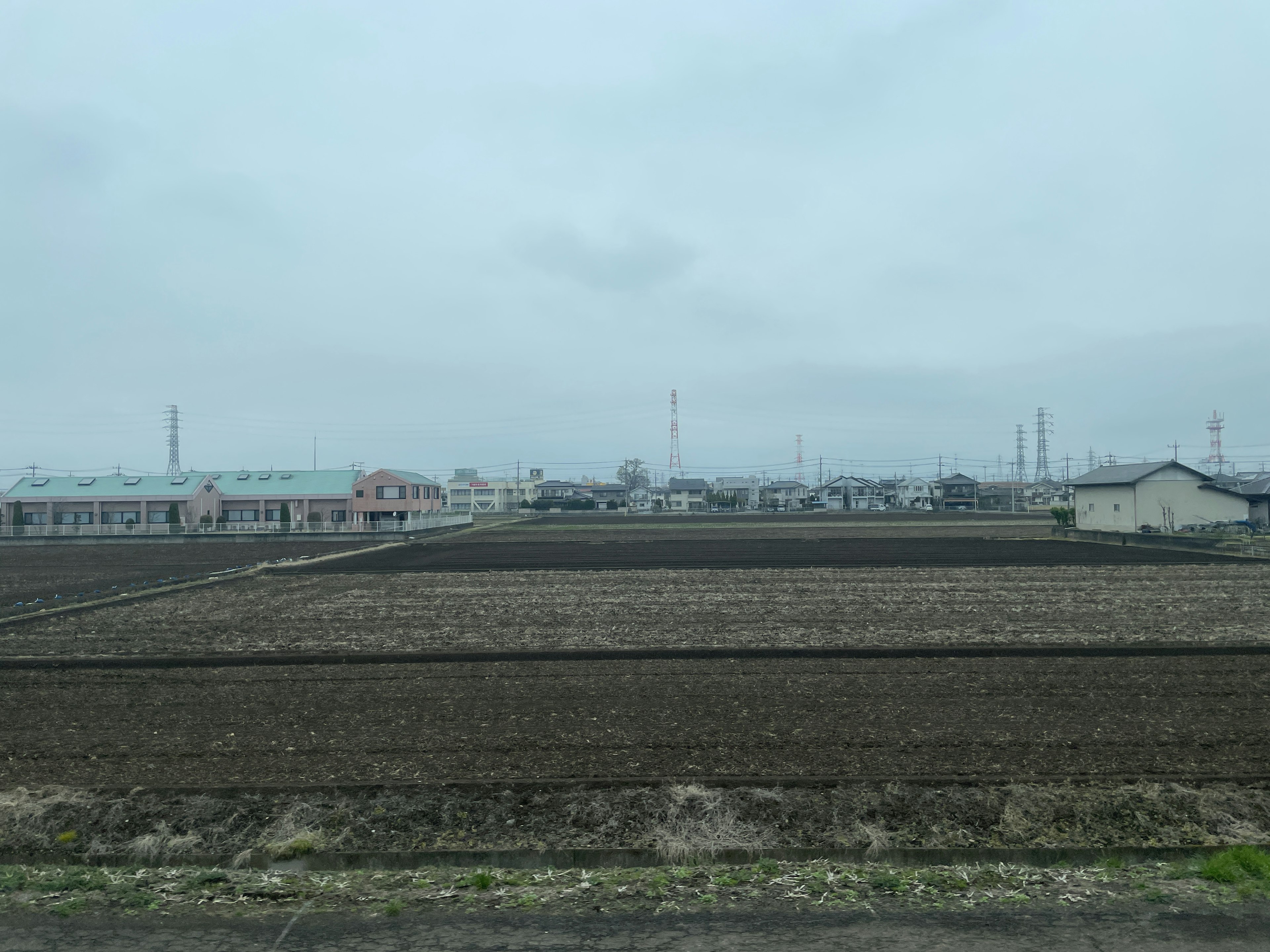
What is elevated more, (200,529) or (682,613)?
(200,529)

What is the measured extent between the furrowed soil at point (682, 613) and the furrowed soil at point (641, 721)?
6.06ft

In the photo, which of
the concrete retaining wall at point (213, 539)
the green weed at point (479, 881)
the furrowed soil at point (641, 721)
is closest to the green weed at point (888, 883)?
the furrowed soil at point (641, 721)

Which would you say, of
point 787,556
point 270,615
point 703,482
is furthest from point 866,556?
point 703,482

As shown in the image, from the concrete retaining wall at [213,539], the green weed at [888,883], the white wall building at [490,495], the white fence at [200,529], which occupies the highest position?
the white wall building at [490,495]

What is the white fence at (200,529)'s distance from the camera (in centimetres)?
4556

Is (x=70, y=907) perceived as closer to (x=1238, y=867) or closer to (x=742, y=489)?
(x=1238, y=867)

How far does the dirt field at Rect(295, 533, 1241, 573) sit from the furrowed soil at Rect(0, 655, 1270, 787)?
15489 millimetres

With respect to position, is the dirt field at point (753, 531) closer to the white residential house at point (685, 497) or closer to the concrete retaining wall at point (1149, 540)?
the concrete retaining wall at point (1149, 540)

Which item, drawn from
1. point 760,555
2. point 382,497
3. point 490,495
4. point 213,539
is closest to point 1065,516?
point 760,555

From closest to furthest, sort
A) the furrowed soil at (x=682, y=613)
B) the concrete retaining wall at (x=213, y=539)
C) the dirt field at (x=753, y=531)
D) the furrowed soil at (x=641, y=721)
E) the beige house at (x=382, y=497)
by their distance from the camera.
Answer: the furrowed soil at (x=641, y=721), the furrowed soil at (x=682, y=613), the concrete retaining wall at (x=213, y=539), the dirt field at (x=753, y=531), the beige house at (x=382, y=497)

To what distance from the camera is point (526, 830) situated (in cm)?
639

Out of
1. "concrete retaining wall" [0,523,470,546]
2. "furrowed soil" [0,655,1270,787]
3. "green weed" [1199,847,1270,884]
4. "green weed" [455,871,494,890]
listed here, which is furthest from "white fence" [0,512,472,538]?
"green weed" [1199,847,1270,884]

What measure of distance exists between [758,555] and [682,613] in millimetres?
15617

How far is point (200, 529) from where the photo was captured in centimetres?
4916
